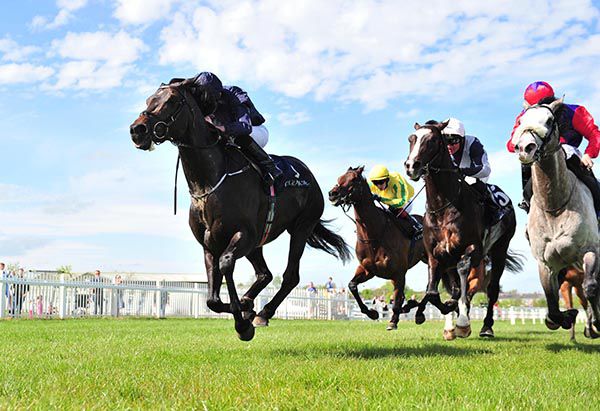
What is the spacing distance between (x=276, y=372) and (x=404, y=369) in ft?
3.83

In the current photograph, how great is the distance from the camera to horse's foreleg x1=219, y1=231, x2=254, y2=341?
6.61 metres

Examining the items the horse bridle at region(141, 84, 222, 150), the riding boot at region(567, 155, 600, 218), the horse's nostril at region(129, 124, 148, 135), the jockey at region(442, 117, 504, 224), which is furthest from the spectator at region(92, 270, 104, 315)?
the riding boot at region(567, 155, 600, 218)

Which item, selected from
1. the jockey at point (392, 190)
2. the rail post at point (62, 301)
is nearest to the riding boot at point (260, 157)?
the jockey at point (392, 190)

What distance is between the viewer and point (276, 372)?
546cm

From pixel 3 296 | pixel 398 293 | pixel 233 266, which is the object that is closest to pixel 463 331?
pixel 398 293

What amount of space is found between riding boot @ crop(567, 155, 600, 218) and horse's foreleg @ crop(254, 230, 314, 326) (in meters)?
3.23

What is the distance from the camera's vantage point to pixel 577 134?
797cm

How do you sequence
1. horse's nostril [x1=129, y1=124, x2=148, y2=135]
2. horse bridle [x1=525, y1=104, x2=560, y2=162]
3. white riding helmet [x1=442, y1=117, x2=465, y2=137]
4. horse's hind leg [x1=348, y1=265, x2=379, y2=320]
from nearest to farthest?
1. horse's nostril [x1=129, y1=124, x2=148, y2=135]
2. horse bridle [x1=525, y1=104, x2=560, y2=162]
3. white riding helmet [x1=442, y1=117, x2=465, y2=137]
4. horse's hind leg [x1=348, y1=265, x2=379, y2=320]

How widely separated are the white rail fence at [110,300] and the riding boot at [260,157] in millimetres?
12900

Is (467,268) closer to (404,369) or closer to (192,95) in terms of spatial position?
(404,369)

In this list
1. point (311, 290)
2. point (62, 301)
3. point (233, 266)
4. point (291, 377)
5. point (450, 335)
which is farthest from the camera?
point (311, 290)

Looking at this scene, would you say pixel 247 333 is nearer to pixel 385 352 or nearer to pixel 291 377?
pixel 385 352

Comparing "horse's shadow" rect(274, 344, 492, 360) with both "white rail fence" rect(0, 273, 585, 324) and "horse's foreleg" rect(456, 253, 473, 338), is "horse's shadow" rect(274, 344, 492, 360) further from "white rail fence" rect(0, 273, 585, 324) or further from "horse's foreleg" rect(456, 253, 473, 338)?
"white rail fence" rect(0, 273, 585, 324)

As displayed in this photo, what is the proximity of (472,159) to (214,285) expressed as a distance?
4.42m
